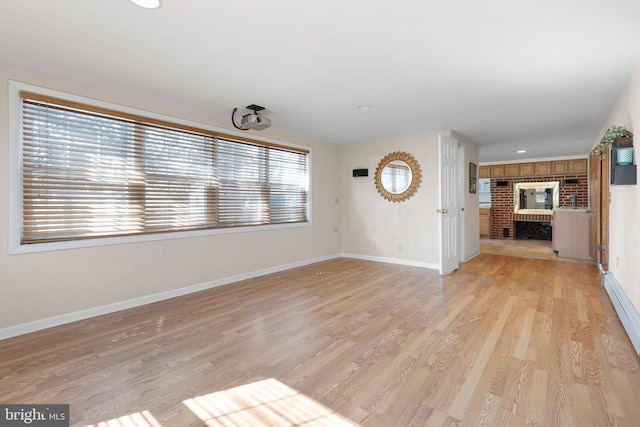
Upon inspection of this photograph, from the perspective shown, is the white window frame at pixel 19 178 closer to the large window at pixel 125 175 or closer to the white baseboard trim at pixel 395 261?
the large window at pixel 125 175

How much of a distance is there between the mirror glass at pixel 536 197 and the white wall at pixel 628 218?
477cm

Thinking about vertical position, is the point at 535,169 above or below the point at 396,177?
above

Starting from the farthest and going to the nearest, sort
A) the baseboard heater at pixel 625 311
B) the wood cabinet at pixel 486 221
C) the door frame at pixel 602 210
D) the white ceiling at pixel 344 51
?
the wood cabinet at pixel 486 221
the door frame at pixel 602 210
the baseboard heater at pixel 625 311
the white ceiling at pixel 344 51

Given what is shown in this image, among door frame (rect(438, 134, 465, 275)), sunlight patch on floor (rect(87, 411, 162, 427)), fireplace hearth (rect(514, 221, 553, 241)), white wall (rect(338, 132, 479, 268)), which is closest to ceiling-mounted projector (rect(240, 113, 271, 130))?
door frame (rect(438, 134, 465, 275))

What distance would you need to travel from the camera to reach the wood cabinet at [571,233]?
560 centimetres

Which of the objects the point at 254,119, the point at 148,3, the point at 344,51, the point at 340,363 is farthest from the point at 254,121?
the point at 340,363

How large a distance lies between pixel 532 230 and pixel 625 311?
6.72 metres

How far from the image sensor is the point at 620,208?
3.36 m

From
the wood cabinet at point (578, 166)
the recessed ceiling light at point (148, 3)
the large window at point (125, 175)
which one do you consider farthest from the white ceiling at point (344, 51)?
the wood cabinet at point (578, 166)

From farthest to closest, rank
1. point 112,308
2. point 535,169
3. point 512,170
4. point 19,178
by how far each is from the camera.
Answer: point 512,170
point 535,169
point 112,308
point 19,178

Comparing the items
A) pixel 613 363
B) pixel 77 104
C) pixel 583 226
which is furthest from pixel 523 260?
pixel 77 104

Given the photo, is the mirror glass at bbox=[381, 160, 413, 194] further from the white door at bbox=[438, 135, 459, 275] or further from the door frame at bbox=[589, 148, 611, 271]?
the door frame at bbox=[589, 148, 611, 271]

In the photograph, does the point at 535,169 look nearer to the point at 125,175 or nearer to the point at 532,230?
the point at 532,230

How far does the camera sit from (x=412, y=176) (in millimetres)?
5387
